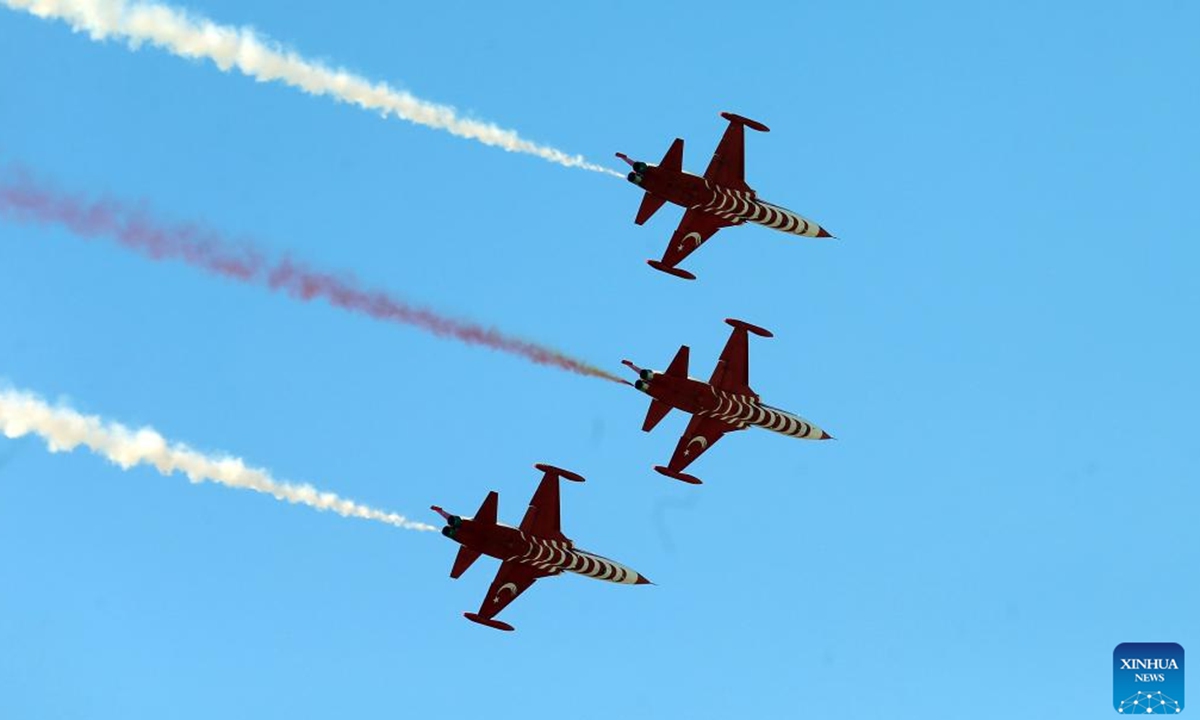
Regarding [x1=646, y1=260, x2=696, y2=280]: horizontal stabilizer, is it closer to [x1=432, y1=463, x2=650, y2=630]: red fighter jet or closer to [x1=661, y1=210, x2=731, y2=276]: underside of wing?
[x1=661, y1=210, x2=731, y2=276]: underside of wing

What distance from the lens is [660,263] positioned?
9275 centimetres

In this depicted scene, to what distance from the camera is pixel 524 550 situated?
87.2 meters

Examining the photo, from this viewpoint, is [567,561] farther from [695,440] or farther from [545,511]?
[695,440]

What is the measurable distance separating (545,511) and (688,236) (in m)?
11.6

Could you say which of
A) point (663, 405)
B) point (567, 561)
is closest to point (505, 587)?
point (567, 561)

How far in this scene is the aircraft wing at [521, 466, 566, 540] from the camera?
87750 millimetres

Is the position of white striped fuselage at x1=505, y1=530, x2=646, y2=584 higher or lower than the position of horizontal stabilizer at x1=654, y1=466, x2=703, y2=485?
lower

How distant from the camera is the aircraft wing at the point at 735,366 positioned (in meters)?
92.6

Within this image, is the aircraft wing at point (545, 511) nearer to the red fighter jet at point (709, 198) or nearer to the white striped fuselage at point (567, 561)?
the white striped fuselage at point (567, 561)

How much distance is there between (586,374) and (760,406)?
6.84 metres

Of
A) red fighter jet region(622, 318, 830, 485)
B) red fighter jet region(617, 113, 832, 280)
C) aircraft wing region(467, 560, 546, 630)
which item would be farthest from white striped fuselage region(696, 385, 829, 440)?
aircraft wing region(467, 560, 546, 630)

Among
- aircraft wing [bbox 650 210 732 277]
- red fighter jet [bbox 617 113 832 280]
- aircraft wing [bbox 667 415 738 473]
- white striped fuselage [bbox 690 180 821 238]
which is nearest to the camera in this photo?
red fighter jet [bbox 617 113 832 280]

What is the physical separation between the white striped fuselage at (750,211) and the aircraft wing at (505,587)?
1369 centimetres

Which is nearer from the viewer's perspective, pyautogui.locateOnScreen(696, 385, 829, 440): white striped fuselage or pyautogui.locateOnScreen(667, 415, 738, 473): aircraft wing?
pyautogui.locateOnScreen(696, 385, 829, 440): white striped fuselage
